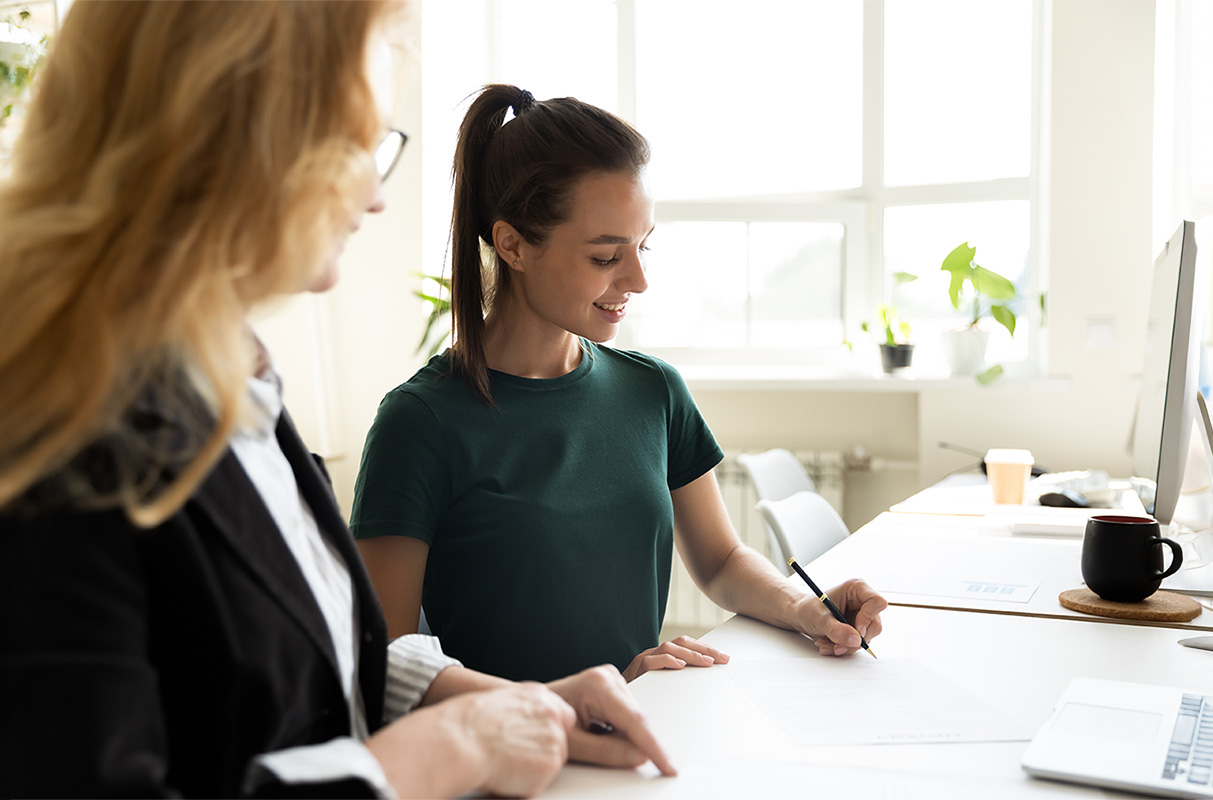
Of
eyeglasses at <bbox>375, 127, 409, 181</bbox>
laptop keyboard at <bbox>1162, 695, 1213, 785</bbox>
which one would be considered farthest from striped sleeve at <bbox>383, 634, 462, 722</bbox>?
laptop keyboard at <bbox>1162, 695, 1213, 785</bbox>

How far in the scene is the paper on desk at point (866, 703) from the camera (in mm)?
908

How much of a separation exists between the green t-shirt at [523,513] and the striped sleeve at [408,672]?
358 mm

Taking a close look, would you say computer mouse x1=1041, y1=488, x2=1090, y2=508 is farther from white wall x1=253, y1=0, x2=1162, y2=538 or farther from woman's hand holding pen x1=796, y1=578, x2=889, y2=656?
woman's hand holding pen x1=796, y1=578, x2=889, y2=656

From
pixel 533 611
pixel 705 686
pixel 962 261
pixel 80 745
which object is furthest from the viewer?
pixel 962 261

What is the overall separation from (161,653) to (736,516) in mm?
2858

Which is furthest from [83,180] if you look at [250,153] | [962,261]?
[962,261]

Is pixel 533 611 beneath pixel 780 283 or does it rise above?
beneath

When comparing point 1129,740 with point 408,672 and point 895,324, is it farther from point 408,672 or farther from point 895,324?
point 895,324

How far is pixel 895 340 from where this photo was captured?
10.6 ft

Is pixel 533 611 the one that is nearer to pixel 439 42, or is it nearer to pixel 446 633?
pixel 446 633

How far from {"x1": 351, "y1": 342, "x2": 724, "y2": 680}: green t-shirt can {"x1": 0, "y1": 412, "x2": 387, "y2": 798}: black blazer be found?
2.00 feet

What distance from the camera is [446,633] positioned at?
1423mm

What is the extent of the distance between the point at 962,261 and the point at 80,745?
2955 mm

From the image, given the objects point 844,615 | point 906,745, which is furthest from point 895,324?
point 906,745
